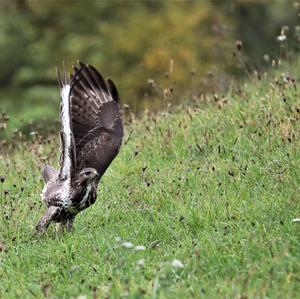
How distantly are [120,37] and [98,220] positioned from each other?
14.1 m

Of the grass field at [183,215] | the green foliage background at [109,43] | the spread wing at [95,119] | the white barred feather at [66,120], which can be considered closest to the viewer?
the grass field at [183,215]

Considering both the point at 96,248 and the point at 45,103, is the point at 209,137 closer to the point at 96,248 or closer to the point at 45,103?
the point at 96,248

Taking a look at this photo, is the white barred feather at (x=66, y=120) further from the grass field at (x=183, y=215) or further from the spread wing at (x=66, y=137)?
the grass field at (x=183, y=215)

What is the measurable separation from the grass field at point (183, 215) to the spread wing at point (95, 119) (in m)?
0.55

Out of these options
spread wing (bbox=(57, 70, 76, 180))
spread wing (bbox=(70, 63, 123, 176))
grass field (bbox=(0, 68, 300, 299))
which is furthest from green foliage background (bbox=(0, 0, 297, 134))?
spread wing (bbox=(57, 70, 76, 180))

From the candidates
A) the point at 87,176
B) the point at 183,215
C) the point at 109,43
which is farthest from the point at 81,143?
the point at 109,43

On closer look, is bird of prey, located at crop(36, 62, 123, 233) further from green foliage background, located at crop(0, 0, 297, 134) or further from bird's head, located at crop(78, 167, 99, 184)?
green foliage background, located at crop(0, 0, 297, 134)

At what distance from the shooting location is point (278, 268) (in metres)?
5.87

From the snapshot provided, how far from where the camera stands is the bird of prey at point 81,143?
710cm

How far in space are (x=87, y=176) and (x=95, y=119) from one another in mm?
748

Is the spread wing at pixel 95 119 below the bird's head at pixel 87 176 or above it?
above

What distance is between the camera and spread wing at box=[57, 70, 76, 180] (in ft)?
22.6

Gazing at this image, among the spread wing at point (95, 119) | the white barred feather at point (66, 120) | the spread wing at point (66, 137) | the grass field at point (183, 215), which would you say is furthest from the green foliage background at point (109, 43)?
the white barred feather at point (66, 120)

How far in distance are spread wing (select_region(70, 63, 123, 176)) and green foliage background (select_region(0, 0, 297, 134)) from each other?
1134 cm
